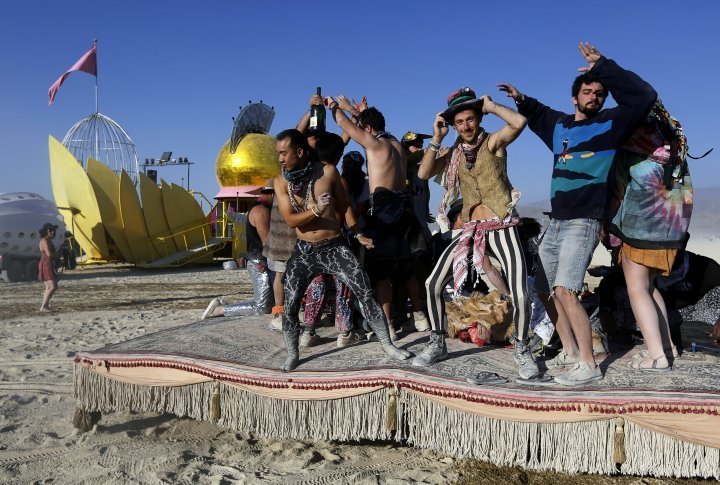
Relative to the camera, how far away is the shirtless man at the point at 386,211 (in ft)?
15.3

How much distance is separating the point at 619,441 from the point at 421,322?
2129 mm

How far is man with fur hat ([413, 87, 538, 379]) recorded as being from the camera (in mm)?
3734

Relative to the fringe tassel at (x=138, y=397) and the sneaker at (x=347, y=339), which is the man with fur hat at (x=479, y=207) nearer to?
the sneaker at (x=347, y=339)

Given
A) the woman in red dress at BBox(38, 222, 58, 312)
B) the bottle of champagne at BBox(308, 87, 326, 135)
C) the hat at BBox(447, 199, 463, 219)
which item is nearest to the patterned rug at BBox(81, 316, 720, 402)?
the hat at BBox(447, 199, 463, 219)

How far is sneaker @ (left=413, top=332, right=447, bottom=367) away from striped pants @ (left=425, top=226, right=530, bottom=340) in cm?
6

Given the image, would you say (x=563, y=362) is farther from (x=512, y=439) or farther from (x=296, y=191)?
(x=296, y=191)

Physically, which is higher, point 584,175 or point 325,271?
point 584,175

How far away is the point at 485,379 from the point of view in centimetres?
353

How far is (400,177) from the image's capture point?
482cm

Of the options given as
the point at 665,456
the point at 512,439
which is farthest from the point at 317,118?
the point at 665,456

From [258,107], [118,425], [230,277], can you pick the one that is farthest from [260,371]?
[258,107]

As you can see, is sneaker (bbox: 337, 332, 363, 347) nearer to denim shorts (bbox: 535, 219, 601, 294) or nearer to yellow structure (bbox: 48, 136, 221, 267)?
denim shorts (bbox: 535, 219, 601, 294)

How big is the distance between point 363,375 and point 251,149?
2378 cm

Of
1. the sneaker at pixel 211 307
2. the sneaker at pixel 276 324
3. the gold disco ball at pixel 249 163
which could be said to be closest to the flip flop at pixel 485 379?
the sneaker at pixel 276 324
